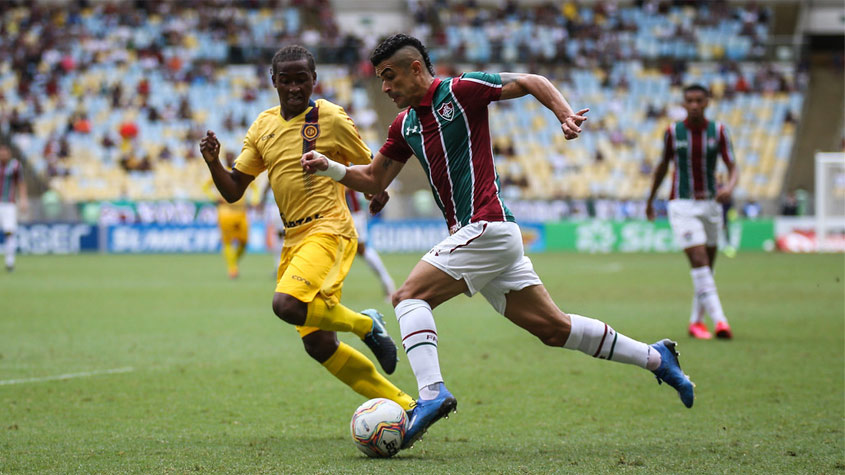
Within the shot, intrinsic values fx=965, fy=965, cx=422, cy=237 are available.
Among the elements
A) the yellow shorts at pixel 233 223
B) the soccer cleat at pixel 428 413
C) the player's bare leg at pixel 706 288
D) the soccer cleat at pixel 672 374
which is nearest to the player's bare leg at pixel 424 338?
the soccer cleat at pixel 428 413

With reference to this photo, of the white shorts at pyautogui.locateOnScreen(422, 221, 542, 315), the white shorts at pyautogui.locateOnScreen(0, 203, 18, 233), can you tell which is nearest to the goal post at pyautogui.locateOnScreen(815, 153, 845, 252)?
the white shorts at pyautogui.locateOnScreen(0, 203, 18, 233)

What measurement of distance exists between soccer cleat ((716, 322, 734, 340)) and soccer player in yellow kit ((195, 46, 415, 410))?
503 centimetres

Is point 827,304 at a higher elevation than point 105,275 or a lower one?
higher

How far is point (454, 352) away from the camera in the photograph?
9141mm

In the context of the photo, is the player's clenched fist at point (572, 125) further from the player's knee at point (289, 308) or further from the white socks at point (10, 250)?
the white socks at point (10, 250)

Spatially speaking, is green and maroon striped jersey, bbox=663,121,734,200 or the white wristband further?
green and maroon striped jersey, bbox=663,121,734,200

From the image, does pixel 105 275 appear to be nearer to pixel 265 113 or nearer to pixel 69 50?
pixel 265 113

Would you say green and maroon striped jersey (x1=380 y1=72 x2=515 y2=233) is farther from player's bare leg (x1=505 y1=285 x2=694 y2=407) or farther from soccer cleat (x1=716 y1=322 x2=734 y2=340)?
soccer cleat (x1=716 y1=322 x2=734 y2=340)

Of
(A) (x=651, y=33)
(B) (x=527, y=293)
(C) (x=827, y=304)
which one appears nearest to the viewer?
(B) (x=527, y=293)

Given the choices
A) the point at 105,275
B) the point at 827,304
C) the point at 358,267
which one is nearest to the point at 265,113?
the point at 827,304

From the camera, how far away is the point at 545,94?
15.9ft

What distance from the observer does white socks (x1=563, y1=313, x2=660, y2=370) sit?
5.29 meters

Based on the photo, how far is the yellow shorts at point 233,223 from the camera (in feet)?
61.1

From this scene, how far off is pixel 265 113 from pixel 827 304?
10.2 m
